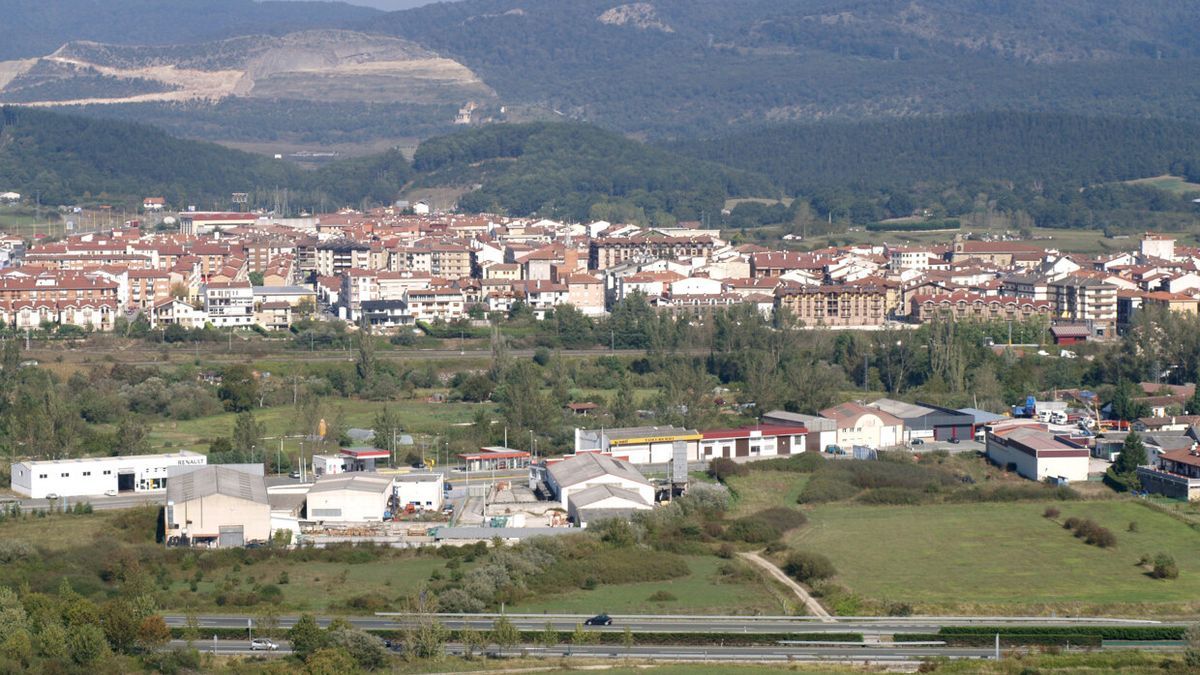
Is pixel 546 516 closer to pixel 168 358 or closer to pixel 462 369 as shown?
pixel 462 369

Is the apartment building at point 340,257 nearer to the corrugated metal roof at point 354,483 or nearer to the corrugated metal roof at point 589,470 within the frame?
the corrugated metal roof at point 589,470

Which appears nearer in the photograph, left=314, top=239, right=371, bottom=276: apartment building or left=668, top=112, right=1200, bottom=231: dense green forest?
left=314, top=239, right=371, bottom=276: apartment building

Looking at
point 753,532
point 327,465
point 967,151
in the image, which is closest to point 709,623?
point 753,532

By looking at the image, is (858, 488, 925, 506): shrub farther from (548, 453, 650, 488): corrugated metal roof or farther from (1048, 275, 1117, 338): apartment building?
(1048, 275, 1117, 338): apartment building

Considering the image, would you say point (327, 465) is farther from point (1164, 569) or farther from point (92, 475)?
point (1164, 569)

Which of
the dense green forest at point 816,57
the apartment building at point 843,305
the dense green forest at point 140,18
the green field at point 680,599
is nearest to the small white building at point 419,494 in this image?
the green field at point 680,599

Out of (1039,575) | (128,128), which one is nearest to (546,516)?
(1039,575)

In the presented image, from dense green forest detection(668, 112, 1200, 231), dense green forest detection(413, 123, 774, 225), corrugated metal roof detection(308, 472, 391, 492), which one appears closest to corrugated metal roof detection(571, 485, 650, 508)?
corrugated metal roof detection(308, 472, 391, 492)
